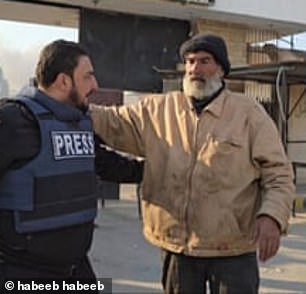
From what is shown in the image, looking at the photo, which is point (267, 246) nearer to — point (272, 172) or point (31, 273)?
point (272, 172)

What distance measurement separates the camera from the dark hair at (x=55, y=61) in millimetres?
2992

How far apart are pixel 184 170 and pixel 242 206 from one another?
32cm

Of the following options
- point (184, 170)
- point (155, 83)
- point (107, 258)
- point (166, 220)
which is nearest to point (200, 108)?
point (184, 170)

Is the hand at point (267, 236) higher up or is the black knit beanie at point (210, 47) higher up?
the black knit beanie at point (210, 47)

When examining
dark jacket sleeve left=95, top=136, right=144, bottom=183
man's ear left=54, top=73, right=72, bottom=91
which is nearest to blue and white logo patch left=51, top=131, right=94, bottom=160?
man's ear left=54, top=73, right=72, bottom=91

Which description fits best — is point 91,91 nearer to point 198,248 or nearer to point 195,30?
point 198,248

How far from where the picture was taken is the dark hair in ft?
9.82

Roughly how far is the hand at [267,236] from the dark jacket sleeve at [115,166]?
805 mm

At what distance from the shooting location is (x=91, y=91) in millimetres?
3141

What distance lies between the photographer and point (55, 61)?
299cm

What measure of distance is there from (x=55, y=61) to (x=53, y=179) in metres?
0.51

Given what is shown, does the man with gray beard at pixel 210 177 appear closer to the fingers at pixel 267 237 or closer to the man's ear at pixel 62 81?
the fingers at pixel 267 237

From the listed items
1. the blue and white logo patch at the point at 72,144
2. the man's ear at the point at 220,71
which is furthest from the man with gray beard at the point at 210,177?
the blue and white logo patch at the point at 72,144

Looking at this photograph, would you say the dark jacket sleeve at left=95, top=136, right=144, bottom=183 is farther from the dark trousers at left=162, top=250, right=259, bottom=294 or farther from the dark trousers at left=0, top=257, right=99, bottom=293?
the dark trousers at left=0, top=257, right=99, bottom=293
